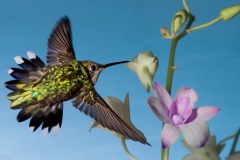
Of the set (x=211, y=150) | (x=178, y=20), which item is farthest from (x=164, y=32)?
(x=211, y=150)

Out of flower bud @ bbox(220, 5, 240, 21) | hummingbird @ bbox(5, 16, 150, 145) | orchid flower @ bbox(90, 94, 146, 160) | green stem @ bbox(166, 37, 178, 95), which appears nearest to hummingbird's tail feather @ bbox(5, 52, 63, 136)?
hummingbird @ bbox(5, 16, 150, 145)

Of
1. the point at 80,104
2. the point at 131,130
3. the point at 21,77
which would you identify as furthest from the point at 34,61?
the point at 131,130

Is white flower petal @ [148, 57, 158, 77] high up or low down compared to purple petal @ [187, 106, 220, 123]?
up

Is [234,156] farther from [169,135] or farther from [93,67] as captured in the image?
[93,67]

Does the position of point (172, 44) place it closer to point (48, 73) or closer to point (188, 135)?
point (188, 135)

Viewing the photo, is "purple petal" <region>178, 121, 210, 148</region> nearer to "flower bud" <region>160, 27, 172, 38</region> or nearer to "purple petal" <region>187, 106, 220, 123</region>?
"purple petal" <region>187, 106, 220, 123</region>

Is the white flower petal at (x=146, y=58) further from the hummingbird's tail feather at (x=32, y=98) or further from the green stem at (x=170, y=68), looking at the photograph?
the hummingbird's tail feather at (x=32, y=98)
